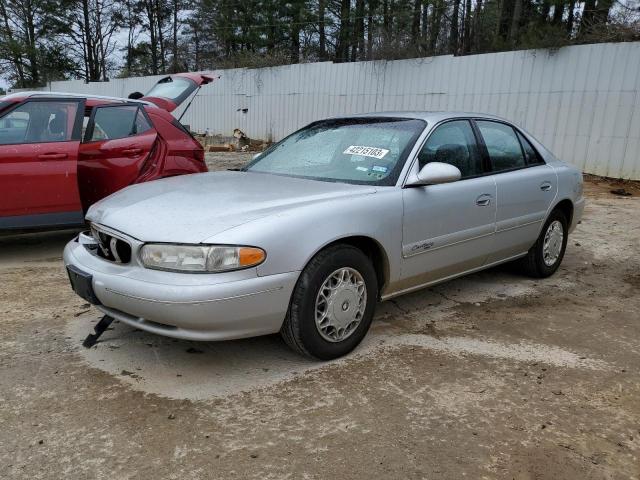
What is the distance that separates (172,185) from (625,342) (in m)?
3.23

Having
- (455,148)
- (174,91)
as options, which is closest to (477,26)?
(174,91)

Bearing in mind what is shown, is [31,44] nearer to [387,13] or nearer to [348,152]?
[387,13]

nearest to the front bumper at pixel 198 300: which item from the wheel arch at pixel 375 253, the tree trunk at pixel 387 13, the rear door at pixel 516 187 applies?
the wheel arch at pixel 375 253

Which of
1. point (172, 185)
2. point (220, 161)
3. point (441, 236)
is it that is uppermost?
point (172, 185)

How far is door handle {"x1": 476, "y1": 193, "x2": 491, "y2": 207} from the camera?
412cm

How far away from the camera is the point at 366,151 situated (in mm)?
3879

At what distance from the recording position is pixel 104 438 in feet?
8.30

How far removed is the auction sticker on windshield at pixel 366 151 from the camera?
382cm

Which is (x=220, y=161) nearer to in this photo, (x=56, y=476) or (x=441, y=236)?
(x=441, y=236)

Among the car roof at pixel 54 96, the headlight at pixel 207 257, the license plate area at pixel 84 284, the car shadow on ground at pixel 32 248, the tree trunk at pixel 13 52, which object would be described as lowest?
the car shadow on ground at pixel 32 248

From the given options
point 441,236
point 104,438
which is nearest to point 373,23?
point 441,236

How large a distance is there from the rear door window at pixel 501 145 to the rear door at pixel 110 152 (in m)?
3.46

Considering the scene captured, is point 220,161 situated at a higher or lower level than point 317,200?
lower

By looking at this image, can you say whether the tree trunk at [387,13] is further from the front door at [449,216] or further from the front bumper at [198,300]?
the front bumper at [198,300]
